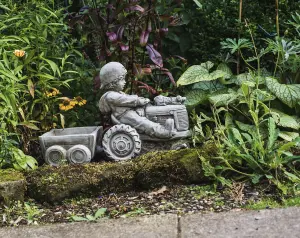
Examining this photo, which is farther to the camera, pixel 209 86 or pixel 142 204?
pixel 209 86

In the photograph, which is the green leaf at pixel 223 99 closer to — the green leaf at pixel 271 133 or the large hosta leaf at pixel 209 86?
the large hosta leaf at pixel 209 86

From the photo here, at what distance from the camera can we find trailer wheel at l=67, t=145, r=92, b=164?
4.98 m

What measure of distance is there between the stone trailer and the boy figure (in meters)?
0.29

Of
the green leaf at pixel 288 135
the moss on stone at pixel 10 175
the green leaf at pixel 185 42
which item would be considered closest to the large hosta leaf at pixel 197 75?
the green leaf at pixel 185 42

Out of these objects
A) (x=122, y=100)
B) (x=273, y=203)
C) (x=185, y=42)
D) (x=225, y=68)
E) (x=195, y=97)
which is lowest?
(x=273, y=203)

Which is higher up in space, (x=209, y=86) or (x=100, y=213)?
(x=209, y=86)

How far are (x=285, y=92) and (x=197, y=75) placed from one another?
0.88m

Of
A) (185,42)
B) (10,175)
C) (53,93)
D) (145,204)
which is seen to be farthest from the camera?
(185,42)

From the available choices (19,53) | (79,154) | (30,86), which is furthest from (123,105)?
(19,53)

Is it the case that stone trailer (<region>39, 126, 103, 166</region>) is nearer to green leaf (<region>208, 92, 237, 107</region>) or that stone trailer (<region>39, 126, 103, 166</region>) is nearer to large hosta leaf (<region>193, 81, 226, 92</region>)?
green leaf (<region>208, 92, 237, 107</region>)

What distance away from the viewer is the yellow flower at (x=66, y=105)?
18.0 feet

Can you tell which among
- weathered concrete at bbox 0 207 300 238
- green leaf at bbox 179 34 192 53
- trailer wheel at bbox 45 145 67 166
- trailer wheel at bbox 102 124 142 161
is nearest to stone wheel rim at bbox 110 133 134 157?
trailer wheel at bbox 102 124 142 161

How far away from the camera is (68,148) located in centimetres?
505

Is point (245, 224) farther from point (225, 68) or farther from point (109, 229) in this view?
point (225, 68)
